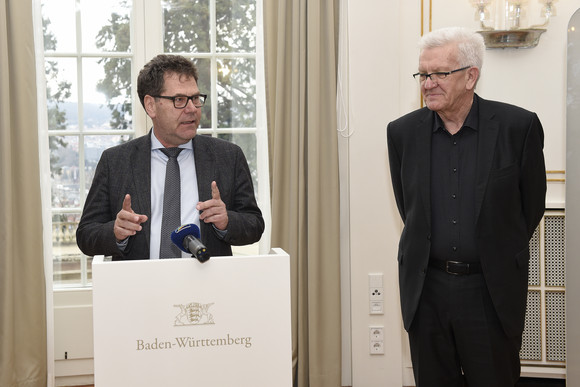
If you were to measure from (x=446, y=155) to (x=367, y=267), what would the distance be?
146 cm

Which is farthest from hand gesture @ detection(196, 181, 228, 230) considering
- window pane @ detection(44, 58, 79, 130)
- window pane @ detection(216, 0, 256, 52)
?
window pane @ detection(44, 58, 79, 130)

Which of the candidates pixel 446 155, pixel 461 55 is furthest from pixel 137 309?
pixel 461 55

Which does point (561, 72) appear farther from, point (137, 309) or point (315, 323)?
point (137, 309)

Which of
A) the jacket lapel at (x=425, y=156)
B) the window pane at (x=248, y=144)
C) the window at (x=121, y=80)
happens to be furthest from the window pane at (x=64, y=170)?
the jacket lapel at (x=425, y=156)

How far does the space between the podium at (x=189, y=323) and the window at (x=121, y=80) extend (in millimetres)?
2299

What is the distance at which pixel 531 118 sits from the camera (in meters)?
2.24

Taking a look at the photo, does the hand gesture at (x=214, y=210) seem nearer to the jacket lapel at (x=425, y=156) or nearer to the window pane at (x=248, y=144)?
the jacket lapel at (x=425, y=156)

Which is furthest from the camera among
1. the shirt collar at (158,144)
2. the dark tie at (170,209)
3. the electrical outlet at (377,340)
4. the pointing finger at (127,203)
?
the electrical outlet at (377,340)

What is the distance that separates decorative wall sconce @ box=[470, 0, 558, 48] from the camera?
11.2ft

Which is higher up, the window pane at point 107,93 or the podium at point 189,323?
the window pane at point 107,93

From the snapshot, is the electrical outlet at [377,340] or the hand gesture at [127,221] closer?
the hand gesture at [127,221]

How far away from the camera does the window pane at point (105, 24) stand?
3.66 metres

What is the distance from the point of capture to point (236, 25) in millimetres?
3721

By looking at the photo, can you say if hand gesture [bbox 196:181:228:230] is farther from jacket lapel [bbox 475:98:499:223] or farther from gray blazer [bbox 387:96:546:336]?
jacket lapel [bbox 475:98:499:223]
